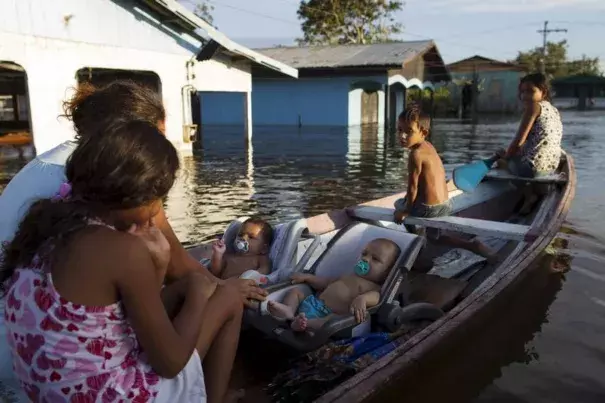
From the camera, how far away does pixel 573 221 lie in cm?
791

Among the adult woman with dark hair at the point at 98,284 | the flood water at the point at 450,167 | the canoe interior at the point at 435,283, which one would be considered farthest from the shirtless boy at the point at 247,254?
the adult woman with dark hair at the point at 98,284

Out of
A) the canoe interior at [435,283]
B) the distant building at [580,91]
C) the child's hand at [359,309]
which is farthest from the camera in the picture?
the distant building at [580,91]

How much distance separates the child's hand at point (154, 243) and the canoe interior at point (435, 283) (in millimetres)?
845

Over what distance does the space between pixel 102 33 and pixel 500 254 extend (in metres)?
9.46

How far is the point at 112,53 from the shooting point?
1177 cm

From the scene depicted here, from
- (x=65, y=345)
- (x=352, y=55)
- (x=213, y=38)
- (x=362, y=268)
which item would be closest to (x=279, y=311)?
(x=362, y=268)

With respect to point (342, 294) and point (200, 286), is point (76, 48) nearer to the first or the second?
point (342, 294)

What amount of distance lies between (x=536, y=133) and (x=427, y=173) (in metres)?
3.04

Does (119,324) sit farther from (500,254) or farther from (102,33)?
(102,33)

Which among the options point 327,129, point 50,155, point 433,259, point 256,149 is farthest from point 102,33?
point 327,129

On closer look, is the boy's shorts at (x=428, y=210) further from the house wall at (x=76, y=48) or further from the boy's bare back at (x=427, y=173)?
the house wall at (x=76, y=48)

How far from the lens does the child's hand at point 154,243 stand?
199 centimetres

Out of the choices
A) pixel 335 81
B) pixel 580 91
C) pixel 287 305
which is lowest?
pixel 287 305

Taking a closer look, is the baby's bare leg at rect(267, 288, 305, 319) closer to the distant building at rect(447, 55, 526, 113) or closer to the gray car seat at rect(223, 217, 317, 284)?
the gray car seat at rect(223, 217, 317, 284)
